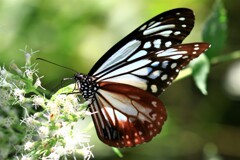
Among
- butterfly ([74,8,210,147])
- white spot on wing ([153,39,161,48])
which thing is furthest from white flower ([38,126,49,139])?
white spot on wing ([153,39,161,48])

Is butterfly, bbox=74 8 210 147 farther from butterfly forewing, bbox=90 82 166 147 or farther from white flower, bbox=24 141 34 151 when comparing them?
white flower, bbox=24 141 34 151

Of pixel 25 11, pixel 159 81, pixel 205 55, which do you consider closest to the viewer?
pixel 159 81

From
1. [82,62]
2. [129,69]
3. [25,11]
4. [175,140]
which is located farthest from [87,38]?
[129,69]

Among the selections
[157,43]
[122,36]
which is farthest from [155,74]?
[122,36]

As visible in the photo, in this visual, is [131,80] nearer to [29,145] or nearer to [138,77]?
[138,77]

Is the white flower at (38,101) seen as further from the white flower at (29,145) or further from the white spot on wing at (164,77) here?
the white spot on wing at (164,77)

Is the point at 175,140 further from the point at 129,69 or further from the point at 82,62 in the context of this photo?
the point at 129,69
